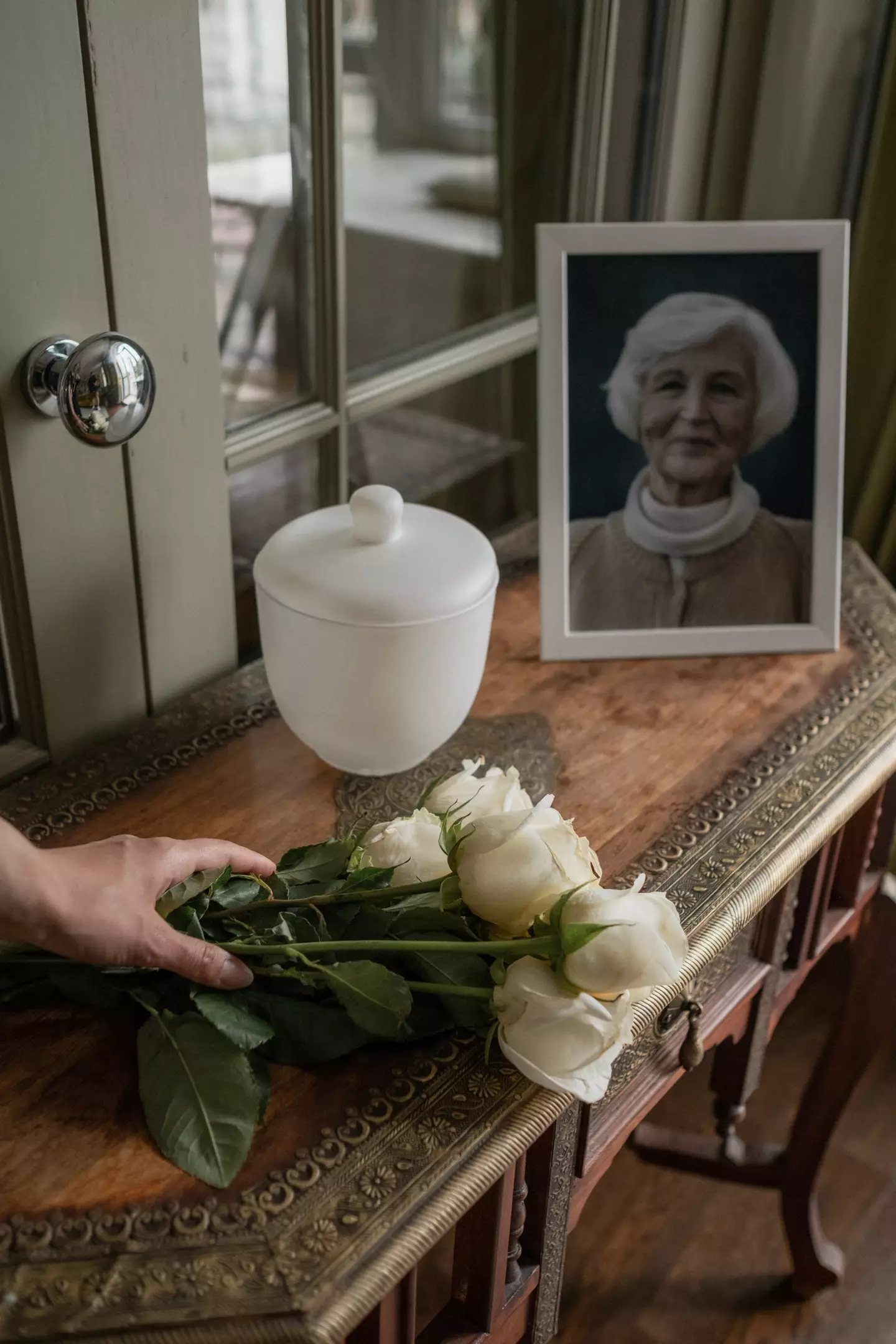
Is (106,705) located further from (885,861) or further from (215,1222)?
(885,861)

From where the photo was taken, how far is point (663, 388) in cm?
105

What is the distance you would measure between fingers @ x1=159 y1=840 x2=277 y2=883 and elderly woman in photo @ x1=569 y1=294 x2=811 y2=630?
44cm

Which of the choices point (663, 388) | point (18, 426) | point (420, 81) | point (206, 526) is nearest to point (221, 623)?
point (206, 526)

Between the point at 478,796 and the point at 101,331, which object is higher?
the point at 101,331

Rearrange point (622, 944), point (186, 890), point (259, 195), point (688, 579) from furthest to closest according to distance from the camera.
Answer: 1. point (688, 579)
2. point (259, 195)
3. point (186, 890)
4. point (622, 944)

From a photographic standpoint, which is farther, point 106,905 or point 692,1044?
point 692,1044

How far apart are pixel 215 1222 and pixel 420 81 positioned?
95 centimetres

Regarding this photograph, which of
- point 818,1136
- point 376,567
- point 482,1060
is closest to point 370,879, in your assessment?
point 482,1060

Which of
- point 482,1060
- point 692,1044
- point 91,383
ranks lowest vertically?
point 692,1044

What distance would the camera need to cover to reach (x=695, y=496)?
108cm

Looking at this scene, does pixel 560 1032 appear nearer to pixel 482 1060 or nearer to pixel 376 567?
pixel 482 1060

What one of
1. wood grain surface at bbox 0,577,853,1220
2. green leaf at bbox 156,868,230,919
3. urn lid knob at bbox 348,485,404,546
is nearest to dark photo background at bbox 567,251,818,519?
wood grain surface at bbox 0,577,853,1220

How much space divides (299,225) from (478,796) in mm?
550

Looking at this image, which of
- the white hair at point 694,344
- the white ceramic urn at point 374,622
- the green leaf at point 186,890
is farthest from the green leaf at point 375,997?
the white hair at point 694,344
